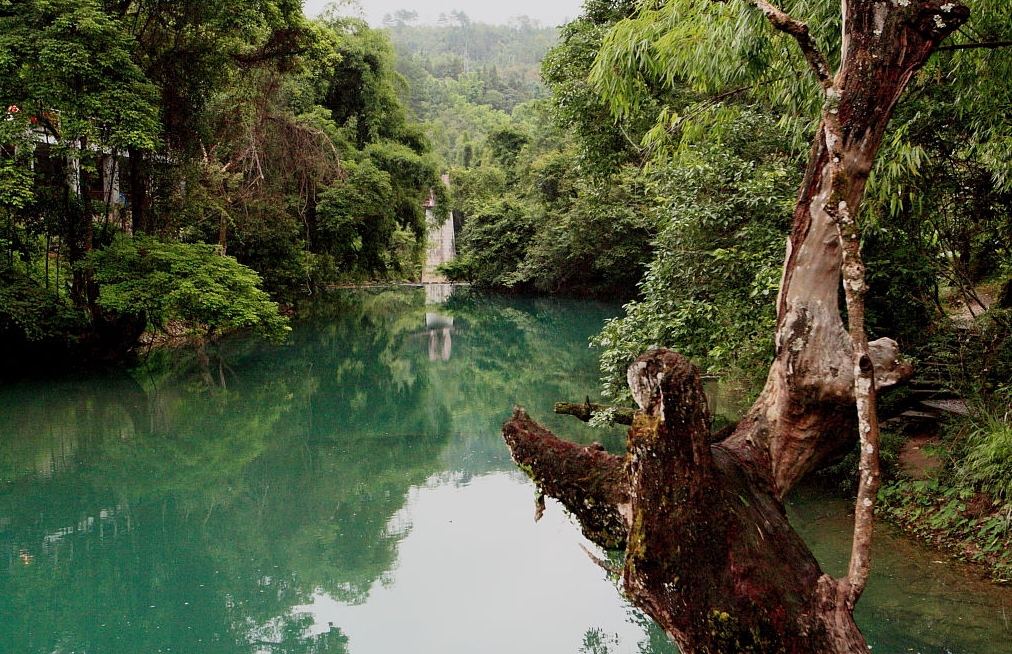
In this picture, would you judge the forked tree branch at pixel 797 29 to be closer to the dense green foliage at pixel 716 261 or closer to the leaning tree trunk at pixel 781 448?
the leaning tree trunk at pixel 781 448

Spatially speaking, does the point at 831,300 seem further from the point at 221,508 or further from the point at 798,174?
the point at 221,508

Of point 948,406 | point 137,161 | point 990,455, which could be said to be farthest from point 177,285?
point 990,455

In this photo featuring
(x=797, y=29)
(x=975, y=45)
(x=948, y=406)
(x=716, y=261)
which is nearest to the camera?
(x=797, y=29)

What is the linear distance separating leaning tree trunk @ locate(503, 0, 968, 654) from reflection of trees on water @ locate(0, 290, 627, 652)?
2.95 m

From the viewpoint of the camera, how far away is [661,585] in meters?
2.02

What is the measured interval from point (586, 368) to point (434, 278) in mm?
31368

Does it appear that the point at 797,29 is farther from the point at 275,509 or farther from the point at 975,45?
the point at 275,509

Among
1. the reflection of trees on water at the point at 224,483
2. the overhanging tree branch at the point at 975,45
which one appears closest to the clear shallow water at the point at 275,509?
the reflection of trees on water at the point at 224,483

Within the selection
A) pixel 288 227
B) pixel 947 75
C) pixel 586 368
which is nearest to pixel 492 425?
pixel 586 368

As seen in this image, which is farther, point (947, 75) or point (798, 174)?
point (798, 174)

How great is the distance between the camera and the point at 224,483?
7465 millimetres

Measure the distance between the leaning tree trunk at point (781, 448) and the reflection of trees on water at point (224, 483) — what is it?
2954 mm

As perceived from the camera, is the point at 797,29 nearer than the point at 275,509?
Yes

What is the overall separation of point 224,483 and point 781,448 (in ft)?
21.2
